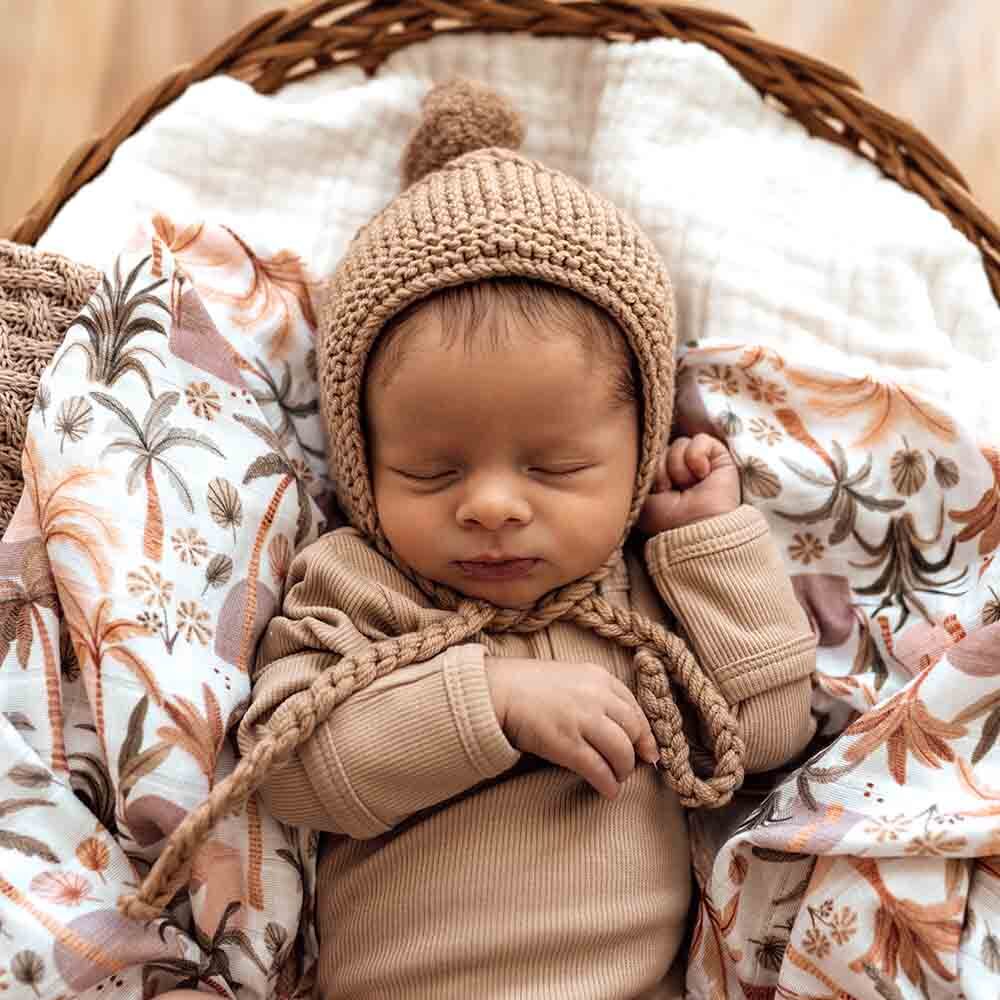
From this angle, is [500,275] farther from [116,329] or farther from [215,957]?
[215,957]

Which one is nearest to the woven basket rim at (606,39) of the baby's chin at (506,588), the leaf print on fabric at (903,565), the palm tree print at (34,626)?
the leaf print on fabric at (903,565)

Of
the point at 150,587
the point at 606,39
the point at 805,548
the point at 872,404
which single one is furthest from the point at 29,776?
the point at 606,39

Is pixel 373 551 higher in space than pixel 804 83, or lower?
lower

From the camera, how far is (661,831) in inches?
42.1

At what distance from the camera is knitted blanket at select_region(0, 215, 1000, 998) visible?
3.05ft

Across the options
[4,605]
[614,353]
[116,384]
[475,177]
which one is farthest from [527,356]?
[4,605]

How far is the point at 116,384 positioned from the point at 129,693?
0.27m

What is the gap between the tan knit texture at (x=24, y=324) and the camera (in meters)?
1.04

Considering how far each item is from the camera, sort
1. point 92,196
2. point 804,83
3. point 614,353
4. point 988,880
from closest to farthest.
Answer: point 988,880
point 614,353
point 92,196
point 804,83

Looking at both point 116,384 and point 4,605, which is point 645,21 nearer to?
point 116,384

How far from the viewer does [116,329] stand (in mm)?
1067

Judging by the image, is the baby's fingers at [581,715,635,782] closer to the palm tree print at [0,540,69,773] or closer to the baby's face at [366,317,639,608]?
the baby's face at [366,317,639,608]

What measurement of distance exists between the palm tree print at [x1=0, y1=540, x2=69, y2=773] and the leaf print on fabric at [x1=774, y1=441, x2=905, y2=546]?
0.69 meters

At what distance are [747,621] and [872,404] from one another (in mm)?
291
